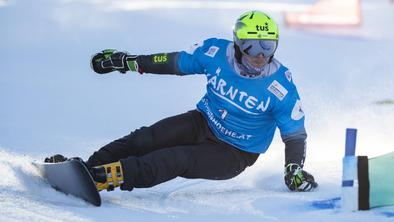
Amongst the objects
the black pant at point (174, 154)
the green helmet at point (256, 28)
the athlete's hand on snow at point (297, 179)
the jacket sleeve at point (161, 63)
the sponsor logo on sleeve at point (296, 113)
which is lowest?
the athlete's hand on snow at point (297, 179)

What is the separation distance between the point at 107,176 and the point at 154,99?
3917 mm

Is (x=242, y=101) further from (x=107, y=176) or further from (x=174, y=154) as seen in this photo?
(x=107, y=176)

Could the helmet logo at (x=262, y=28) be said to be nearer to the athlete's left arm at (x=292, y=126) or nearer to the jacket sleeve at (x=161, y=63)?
the athlete's left arm at (x=292, y=126)

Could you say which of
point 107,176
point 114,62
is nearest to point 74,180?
point 107,176

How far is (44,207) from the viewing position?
15.7 feet

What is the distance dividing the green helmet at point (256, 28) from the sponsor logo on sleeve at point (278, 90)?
0.90 feet

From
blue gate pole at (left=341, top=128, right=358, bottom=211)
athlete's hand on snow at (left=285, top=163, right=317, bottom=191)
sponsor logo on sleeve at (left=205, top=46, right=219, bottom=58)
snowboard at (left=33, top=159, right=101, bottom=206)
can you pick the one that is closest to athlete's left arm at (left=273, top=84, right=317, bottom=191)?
athlete's hand on snow at (left=285, top=163, right=317, bottom=191)

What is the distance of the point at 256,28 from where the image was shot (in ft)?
18.6

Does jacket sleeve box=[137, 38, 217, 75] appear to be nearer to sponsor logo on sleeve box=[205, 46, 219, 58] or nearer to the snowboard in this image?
sponsor logo on sleeve box=[205, 46, 219, 58]

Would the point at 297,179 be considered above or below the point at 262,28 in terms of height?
below

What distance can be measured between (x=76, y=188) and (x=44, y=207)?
386 millimetres

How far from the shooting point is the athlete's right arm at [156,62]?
6051 millimetres

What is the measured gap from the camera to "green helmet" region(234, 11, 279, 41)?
5625 millimetres

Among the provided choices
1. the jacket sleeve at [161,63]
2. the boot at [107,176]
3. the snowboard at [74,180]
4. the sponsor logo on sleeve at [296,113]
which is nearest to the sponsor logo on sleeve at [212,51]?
the jacket sleeve at [161,63]
